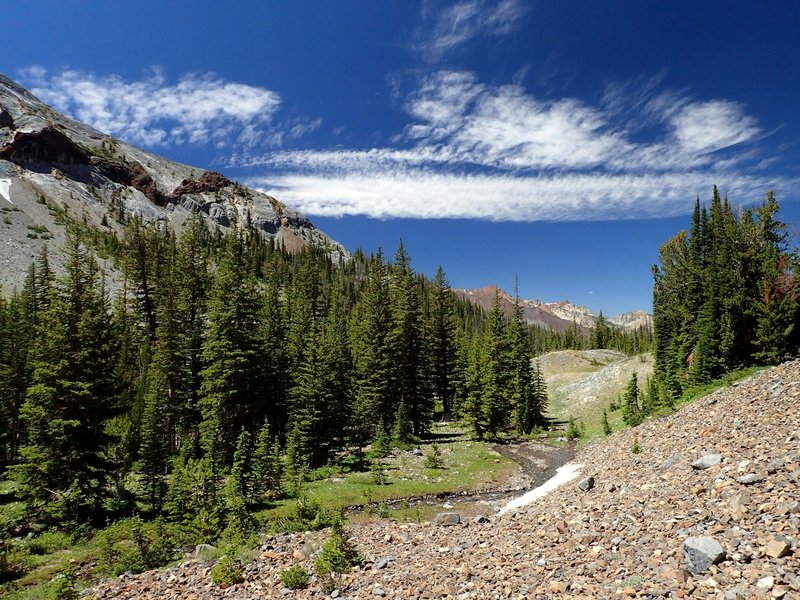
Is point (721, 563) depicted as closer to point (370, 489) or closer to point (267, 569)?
point (267, 569)

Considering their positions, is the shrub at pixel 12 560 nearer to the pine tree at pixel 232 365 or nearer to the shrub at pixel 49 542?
the shrub at pixel 49 542

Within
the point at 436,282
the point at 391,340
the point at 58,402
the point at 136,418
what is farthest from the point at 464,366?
the point at 58,402

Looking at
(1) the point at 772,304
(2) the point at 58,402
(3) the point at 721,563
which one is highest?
(1) the point at 772,304

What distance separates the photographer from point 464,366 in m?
59.5

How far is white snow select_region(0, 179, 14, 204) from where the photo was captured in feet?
427

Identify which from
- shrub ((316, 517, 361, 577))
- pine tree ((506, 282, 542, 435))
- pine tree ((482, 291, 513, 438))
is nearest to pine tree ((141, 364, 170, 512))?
shrub ((316, 517, 361, 577))

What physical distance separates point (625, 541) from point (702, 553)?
8.36 feet

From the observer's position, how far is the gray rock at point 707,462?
1217cm

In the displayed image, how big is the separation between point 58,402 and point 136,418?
59.1ft

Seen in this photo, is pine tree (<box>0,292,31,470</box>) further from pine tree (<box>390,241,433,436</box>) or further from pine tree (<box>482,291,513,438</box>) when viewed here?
pine tree (<box>482,291,513,438</box>)

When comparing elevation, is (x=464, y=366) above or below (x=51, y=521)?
above

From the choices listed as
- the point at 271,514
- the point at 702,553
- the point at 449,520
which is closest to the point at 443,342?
the point at 271,514

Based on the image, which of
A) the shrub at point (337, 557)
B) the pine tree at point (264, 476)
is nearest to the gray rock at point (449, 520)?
the shrub at point (337, 557)

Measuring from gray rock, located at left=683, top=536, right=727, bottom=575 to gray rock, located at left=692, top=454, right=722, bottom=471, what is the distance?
6039 mm
